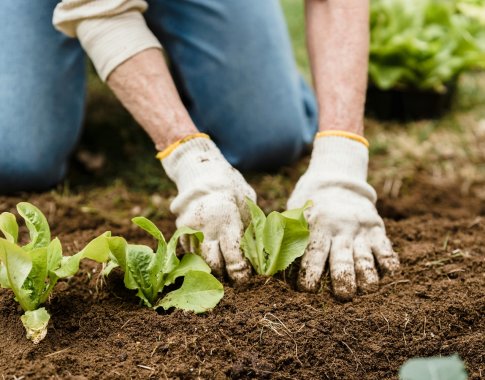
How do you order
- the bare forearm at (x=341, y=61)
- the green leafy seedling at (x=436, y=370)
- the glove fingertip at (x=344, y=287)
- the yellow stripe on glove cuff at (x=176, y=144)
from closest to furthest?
the green leafy seedling at (x=436, y=370)
the glove fingertip at (x=344, y=287)
the yellow stripe on glove cuff at (x=176, y=144)
the bare forearm at (x=341, y=61)

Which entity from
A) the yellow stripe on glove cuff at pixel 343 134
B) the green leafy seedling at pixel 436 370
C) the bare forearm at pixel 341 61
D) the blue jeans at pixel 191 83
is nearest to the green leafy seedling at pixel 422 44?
the blue jeans at pixel 191 83

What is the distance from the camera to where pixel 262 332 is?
1479mm

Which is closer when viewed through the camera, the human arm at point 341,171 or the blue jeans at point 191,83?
the human arm at point 341,171

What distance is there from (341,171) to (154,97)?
2.01 ft

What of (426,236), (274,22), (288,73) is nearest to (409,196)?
(426,236)

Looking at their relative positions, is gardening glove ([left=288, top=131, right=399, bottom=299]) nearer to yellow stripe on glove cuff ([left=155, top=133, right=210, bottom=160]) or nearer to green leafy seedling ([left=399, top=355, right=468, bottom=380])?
yellow stripe on glove cuff ([left=155, top=133, right=210, bottom=160])

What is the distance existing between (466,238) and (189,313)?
961mm

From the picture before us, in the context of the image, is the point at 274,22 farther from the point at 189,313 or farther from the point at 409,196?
the point at 189,313

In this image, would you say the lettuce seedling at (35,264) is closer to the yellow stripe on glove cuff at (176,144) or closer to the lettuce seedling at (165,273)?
the lettuce seedling at (165,273)

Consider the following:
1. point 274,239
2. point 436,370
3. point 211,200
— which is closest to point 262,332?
point 274,239

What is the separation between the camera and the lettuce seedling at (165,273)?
1.52 metres

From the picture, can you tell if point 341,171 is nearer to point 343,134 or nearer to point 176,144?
point 343,134

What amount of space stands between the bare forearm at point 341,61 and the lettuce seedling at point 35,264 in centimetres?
87

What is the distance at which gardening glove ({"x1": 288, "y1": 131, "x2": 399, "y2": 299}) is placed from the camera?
5.52 feet
